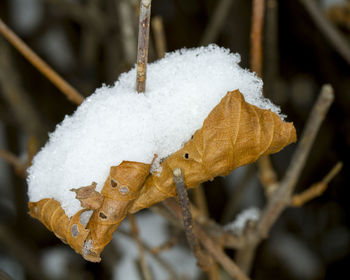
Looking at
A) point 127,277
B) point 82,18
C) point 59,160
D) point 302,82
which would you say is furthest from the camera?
point 302,82

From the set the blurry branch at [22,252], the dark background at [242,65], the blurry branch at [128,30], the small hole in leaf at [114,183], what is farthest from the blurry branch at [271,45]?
the blurry branch at [22,252]

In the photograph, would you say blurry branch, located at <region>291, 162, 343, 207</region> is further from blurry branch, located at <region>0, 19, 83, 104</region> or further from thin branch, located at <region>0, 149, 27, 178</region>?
thin branch, located at <region>0, 149, 27, 178</region>

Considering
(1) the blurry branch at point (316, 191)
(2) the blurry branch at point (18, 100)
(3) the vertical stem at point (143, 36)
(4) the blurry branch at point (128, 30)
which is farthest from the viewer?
(2) the blurry branch at point (18, 100)

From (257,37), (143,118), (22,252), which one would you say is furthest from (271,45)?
(22,252)

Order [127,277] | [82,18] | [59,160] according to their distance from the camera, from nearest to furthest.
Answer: [59,160]
[127,277]
[82,18]

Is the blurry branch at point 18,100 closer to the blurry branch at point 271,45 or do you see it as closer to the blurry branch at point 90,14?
the blurry branch at point 90,14

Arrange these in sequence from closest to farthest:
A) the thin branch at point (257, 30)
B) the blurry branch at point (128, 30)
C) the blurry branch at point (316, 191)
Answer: the thin branch at point (257, 30)
the blurry branch at point (316, 191)
the blurry branch at point (128, 30)

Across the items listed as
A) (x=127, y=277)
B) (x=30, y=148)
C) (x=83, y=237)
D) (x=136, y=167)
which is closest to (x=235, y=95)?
(x=136, y=167)

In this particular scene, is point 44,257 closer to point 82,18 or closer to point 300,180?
point 82,18
